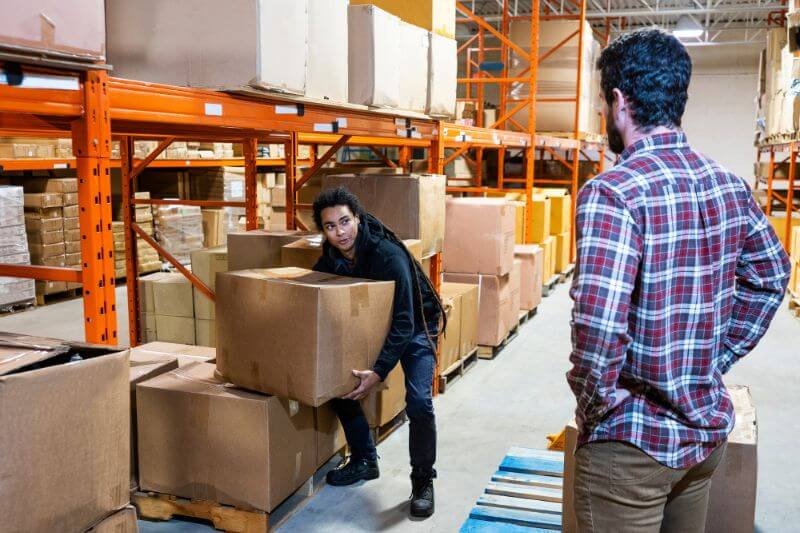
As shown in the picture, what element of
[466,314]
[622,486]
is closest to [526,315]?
[466,314]

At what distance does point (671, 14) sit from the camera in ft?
55.0

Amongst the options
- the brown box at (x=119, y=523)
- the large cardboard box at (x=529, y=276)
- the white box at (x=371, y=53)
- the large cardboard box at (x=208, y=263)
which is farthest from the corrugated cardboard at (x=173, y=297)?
the brown box at (x=119, y=523)

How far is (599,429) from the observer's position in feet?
→ 5.52

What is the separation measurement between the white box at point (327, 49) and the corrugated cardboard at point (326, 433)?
1.68 meters

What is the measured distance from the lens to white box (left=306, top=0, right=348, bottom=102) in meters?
3.57

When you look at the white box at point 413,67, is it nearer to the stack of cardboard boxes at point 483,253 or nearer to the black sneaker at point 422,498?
the stack of cardboard boxes at point 483,253

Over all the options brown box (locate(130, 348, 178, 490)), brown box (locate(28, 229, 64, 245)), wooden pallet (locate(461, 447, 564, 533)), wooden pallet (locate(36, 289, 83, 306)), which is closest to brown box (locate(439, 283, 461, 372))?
wooden pallet (locate(461, 447, 564, 533))

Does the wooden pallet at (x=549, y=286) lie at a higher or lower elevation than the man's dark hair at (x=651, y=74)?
lower

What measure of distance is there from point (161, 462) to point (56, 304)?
618 cm

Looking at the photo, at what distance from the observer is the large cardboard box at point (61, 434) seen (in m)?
1.78

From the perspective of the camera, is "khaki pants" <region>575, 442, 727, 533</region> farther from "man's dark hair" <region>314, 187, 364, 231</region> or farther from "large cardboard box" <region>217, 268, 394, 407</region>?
"man's dark hair" <region>314, 187, 364, 231</region>

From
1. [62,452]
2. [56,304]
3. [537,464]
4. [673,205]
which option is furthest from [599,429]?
[56,304]

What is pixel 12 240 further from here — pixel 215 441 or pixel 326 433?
pixel 215 441

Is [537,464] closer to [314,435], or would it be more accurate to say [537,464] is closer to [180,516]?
[314,435]
